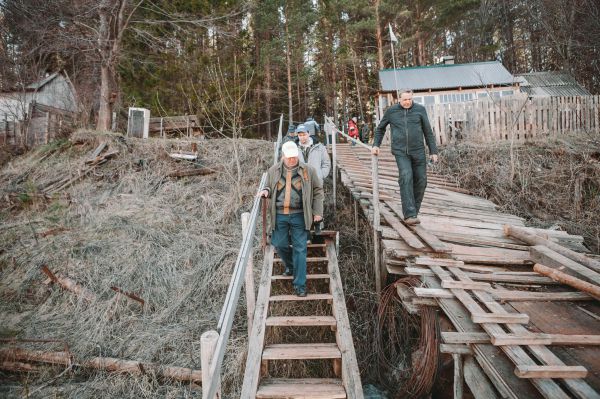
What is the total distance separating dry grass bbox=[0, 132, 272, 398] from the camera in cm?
456

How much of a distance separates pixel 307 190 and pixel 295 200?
19 cm

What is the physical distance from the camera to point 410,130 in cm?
427

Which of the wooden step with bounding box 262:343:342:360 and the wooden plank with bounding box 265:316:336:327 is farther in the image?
the wooden plank with bounding box 265:316:336:327

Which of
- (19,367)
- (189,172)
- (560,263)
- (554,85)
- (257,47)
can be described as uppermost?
(257,47)

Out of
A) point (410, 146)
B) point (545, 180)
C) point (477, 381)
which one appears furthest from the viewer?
point (545, 180)

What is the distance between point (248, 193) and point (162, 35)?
1029 cm

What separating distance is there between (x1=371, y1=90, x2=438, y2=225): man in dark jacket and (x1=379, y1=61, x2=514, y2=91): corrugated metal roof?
15.0m

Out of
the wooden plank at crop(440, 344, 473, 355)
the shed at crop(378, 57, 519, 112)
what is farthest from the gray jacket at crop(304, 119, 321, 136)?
the shed at crop(378, 57, 519, 112)

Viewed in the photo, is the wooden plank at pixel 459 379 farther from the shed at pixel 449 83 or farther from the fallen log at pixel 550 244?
the shed at pixel 449 83

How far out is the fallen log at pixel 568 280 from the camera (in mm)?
2732

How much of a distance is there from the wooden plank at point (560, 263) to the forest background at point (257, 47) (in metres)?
5.76

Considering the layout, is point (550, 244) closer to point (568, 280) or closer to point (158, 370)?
point (568, 280)

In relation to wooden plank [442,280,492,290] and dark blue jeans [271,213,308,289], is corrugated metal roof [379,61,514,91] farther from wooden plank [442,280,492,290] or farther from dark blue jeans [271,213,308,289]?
wooden plank [442,280,492,290]

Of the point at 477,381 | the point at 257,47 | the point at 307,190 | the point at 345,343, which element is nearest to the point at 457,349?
the point at 477,381
